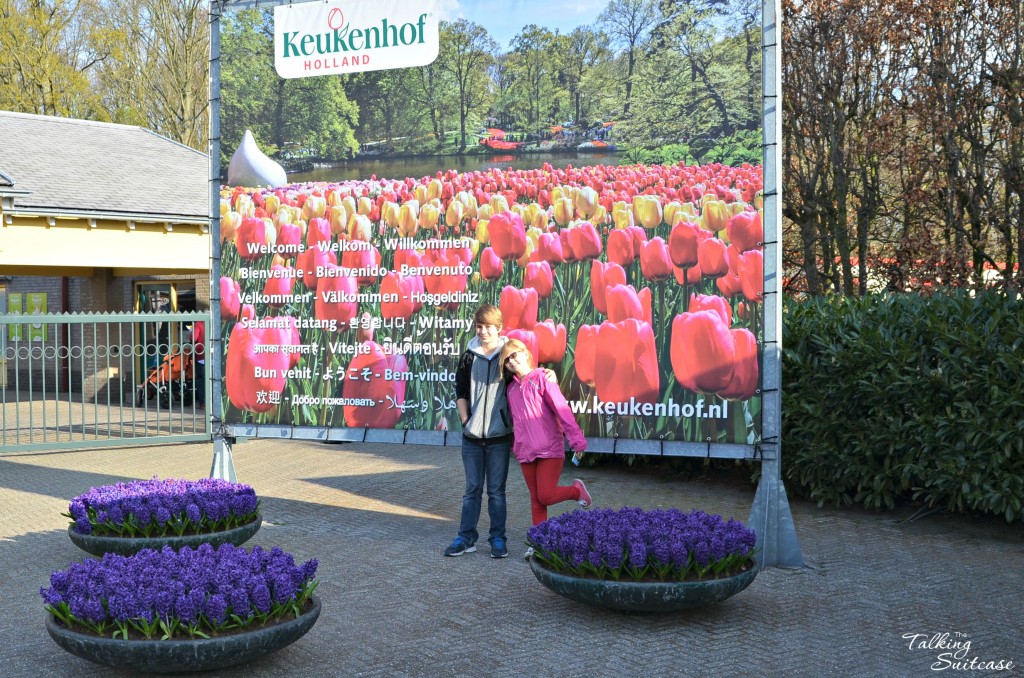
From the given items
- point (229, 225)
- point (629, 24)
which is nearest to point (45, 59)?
point (229, 225)

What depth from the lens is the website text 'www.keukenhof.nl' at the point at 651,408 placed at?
7.25 metres

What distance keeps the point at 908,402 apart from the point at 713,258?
2616 millimetres

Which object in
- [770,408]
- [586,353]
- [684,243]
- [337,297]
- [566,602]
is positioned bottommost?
[566,602]

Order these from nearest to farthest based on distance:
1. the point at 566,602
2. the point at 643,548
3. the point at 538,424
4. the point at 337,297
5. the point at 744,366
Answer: the point at 643,548 < the point at 566,602 < the point at 744,366 < the point at 538,424 < the point at 337,297

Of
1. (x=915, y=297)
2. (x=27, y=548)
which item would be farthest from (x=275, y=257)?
(x=915, y=297)

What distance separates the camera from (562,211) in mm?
7688

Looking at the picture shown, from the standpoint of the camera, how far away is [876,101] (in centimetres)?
1745

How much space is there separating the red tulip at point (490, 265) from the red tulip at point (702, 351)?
1417mm

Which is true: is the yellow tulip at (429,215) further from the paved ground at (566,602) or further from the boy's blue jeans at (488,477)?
the paved ground at (566,602)

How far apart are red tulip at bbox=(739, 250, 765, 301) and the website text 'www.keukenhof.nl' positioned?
2.47 ft

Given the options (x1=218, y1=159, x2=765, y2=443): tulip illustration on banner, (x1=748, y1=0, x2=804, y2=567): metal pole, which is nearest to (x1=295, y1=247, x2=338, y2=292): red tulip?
(x1=218, y1=159, x2=765, y2=443): tulip illustration on banner

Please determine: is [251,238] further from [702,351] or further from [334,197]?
[702,351]

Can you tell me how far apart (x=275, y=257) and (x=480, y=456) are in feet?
8.22

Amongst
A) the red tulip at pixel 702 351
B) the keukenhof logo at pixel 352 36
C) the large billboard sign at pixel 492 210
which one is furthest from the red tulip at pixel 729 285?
the keukenhof logo at pixel 352 36
